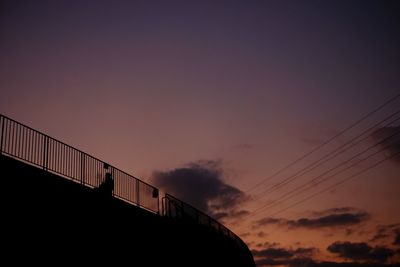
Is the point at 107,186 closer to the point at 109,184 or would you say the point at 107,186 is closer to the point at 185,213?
the point at 109,184

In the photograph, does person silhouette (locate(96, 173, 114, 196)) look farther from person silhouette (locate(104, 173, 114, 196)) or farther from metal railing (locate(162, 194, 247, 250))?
metal railing (locate(162, 194, 247, 250))

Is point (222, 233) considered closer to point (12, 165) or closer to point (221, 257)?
point (221, 257)

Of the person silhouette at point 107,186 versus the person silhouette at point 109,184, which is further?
the person silhouette at point 109,184

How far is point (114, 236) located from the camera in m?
19.8

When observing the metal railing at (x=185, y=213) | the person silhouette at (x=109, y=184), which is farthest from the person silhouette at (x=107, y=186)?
the metal railing at (x=185, y=213)

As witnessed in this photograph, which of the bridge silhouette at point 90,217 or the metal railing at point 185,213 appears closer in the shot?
the bridge silhouette at point 90,217

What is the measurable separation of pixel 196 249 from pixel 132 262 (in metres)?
8.00

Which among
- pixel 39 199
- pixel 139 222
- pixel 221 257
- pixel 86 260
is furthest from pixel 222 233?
pixel 39 199

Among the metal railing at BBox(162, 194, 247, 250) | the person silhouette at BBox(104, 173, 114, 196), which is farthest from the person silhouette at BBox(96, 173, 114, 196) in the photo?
the metal railing at BBox(162, 194, 247, 250)

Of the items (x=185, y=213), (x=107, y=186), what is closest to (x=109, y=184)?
(x=107, y=186)

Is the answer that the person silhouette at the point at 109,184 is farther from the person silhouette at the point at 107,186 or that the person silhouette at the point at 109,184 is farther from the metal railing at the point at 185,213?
the metal railing at the point at 185,213

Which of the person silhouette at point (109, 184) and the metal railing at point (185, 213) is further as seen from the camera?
the metal railing at point (185, 213)

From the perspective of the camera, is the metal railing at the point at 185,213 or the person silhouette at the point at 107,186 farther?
the metal railing at the point at 185,213

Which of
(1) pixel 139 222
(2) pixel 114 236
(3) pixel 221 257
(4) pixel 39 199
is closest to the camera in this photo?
(4) pixel 39 199
